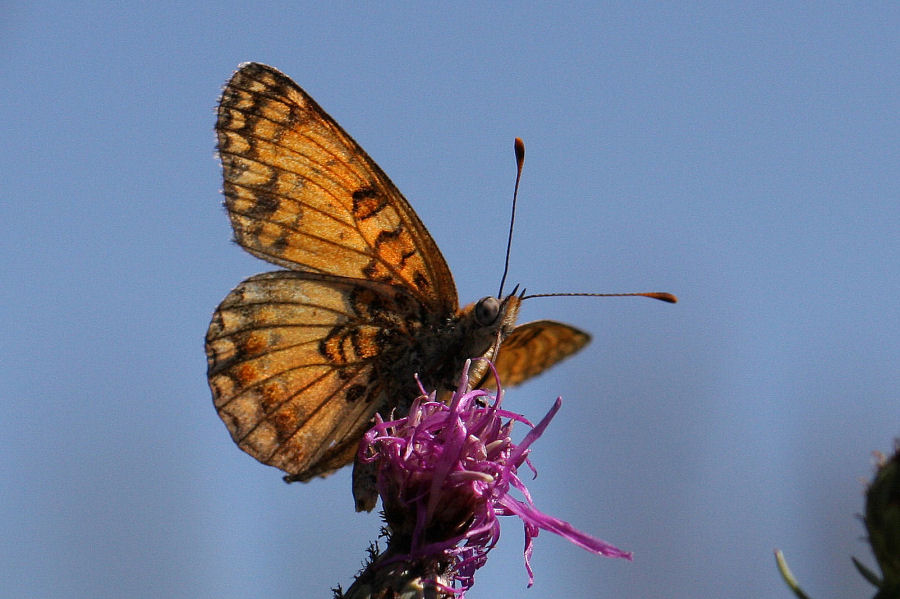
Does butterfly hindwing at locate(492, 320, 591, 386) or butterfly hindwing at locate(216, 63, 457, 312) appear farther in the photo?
butterfly hindwing at locate(492, 320, 591, 386)

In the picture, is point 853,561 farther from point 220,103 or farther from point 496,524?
point 220,103

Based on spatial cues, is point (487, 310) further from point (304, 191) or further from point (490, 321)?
point (304, 191)

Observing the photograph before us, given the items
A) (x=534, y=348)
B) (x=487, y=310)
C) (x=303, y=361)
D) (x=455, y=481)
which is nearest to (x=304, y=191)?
(x=303, y=361)

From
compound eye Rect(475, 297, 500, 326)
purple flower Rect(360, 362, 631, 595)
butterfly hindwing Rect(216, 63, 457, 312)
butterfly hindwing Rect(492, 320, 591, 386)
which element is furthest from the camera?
butterfly hindwing Rect(492, 320, 591, 386)

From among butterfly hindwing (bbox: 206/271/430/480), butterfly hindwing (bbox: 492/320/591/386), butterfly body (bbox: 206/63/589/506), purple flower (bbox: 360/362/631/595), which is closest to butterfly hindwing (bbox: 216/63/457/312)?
butterfly body (bbox: 206/63/589/506)

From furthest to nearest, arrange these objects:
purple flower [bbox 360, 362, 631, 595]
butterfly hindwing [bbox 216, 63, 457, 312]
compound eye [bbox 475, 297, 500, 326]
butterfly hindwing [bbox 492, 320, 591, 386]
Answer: butterfly hindwing [bbox 492, 320, 591, 386]
butterfly hindwing [bbox 216, 63, 457, 312]
compound eye [bbox 475, 297, 500, 326]
purple flower [bbox 360, 362, 631, 595]

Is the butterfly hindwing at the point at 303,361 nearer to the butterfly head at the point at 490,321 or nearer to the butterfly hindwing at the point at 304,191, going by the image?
the butterfly hindwing at the point at 304,191

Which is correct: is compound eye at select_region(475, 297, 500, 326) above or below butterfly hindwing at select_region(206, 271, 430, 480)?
above

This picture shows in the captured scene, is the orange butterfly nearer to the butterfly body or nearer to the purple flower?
the butterfly body
